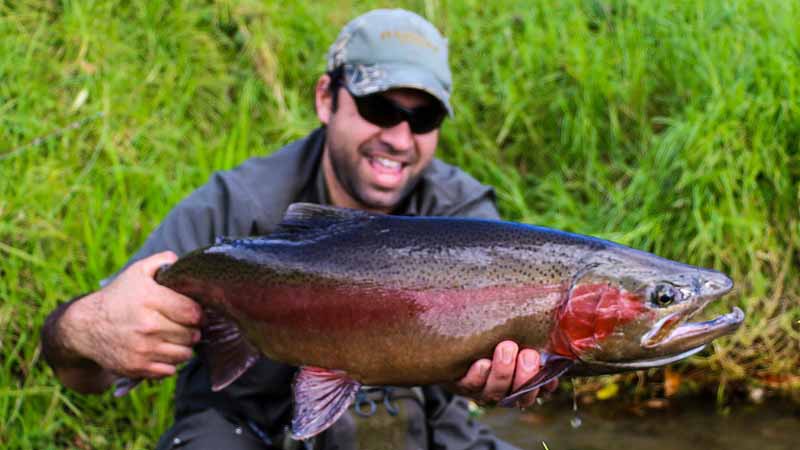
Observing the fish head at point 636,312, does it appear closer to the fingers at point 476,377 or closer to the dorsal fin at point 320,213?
the fingers at point 476,377

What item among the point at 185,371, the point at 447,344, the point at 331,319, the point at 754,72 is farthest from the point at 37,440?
the point at 754,72

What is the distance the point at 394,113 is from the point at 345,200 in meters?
0.39

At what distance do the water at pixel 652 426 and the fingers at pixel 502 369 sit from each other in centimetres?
183

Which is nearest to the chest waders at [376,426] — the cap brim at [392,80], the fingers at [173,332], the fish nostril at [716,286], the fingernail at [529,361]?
the fingers at [173,332]

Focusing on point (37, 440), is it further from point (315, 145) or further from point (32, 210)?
point (315, 145)

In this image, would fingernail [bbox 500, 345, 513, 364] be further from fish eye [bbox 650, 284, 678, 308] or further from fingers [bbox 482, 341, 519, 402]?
fish eye [bbox 650, 284, 678, 308]

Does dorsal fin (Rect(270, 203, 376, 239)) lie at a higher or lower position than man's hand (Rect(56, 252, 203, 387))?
higher

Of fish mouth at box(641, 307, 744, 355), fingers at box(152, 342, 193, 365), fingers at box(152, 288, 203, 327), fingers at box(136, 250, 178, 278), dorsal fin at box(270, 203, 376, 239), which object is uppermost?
dorsal fin at box(270, 203, 376, 239)

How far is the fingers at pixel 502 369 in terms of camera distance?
249cm

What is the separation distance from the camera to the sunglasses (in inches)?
136

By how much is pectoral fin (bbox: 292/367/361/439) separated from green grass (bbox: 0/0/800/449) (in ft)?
5.40

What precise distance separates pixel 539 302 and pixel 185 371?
164 centimetres

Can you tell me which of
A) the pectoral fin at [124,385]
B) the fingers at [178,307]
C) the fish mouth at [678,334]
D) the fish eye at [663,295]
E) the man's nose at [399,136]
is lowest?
the pectoral fin at [124,385]

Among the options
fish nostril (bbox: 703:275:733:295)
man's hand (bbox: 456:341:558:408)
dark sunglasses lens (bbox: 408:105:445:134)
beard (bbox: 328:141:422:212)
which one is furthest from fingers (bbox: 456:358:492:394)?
dark sunglasses lens (bbox: 408:105:445:134)
